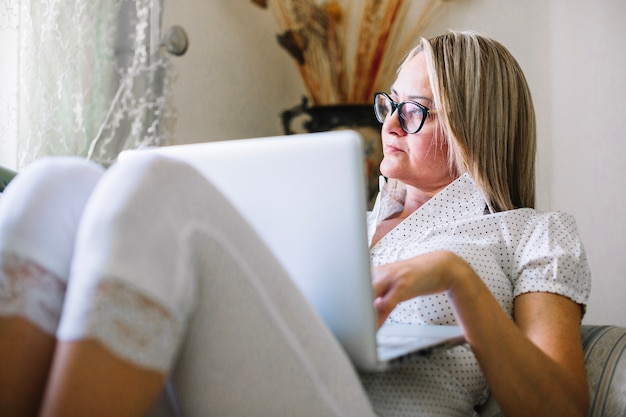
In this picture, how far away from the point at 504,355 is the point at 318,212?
0.33 metres

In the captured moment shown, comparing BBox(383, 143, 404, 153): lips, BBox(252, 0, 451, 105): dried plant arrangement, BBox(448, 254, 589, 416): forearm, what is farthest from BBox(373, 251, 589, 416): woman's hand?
BBox(252, 0, 451, 105): dried plant arrangement

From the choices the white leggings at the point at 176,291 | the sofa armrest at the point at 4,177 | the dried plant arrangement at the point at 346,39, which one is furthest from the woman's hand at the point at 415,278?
the dried plant arrangement at the point at 346,39

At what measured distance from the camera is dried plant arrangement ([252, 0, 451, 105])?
97.5 inches

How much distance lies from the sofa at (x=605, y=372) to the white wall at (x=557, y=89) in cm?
92

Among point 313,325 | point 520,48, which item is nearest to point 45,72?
point 313,325

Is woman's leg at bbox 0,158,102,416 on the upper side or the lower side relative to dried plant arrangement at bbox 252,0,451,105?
lower

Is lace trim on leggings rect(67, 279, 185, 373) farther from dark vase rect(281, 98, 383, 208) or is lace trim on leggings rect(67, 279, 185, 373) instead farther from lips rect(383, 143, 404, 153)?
dark vase rect(281, 98, 383, 208)

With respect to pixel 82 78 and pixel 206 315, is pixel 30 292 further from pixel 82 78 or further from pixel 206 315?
pixel 82 78

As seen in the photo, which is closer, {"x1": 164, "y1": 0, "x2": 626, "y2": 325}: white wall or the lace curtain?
the lace curtain

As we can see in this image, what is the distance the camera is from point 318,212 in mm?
767

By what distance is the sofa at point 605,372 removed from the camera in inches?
38.9

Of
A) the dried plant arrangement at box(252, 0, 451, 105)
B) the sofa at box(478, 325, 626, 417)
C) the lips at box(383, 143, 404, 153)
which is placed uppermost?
the dried plant arrangement at box(252, 0, 451, 105)

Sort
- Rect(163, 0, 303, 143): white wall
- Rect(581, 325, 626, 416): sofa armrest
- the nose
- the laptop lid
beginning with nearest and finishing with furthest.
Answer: the laptop lid < Rect(581, 325, 626, 416): sofa armrest < the nose < Rect(163, 0, 303, 143): white wall

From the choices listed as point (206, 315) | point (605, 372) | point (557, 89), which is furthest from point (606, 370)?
point (557, 89)
